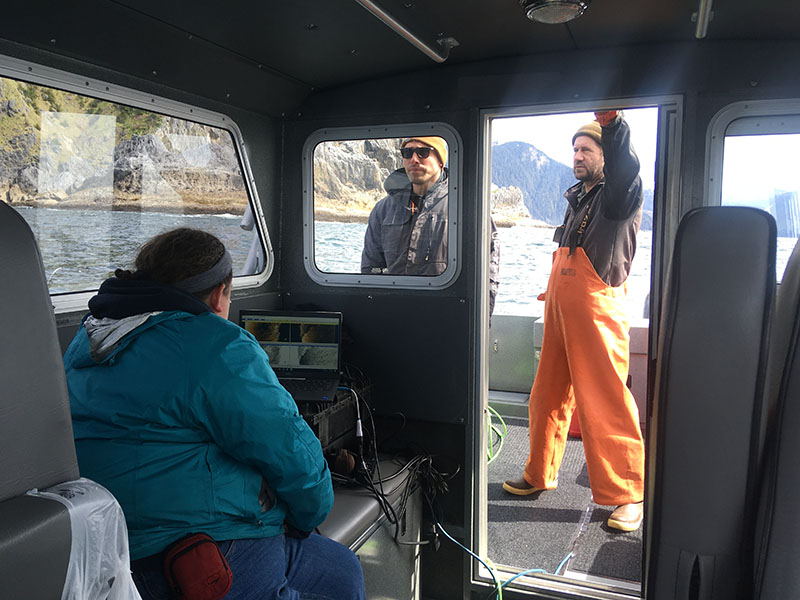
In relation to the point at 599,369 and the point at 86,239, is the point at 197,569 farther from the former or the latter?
the point at 599,369

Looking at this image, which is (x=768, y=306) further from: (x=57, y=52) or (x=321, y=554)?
(x=57, y=52)

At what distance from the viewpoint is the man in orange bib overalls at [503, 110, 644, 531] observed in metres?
3.50

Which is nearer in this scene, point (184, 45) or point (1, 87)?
point (1, 87)

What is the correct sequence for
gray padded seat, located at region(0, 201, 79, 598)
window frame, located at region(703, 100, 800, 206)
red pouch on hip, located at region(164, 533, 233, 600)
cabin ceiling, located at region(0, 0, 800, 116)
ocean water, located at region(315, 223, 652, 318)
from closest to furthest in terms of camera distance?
gray padded seat, located at region(0, 201, 79, 598)
red pouch on hip, located at region(164, 533, 233, 600)
cabin ceiling, located at region(0, 0, 800, 116)
window frame, located at region(703, 100, 800, 206)
ocean water, located at region(315, 223, 652, 318)

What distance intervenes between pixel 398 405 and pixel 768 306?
226 centimetres

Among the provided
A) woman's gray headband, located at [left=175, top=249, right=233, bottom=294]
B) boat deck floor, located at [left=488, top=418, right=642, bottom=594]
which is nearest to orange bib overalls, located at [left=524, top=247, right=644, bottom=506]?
boat deck floor, located at [left=488, top=418, right=642, bottom=594]

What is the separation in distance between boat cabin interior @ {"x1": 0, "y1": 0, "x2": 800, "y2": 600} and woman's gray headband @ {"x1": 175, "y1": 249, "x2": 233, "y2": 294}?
21.9 inches

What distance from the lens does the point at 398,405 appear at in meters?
3.12

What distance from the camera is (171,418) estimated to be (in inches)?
64.4

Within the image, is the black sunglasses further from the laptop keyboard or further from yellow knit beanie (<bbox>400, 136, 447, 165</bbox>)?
the laptop keyboard

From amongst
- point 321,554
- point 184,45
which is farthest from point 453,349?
point 184,45

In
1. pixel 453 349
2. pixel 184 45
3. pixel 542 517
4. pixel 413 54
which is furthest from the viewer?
pixel 542 517

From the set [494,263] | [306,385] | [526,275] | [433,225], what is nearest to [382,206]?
[433,225]

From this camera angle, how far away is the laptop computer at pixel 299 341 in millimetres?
2939
